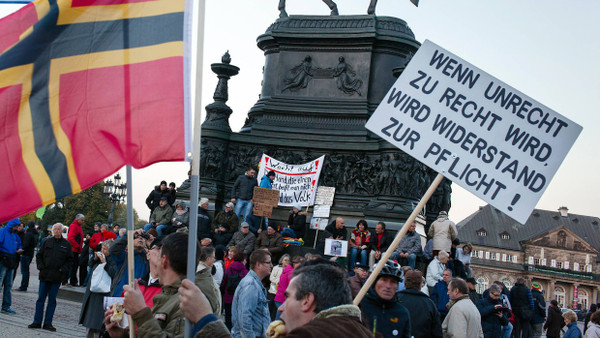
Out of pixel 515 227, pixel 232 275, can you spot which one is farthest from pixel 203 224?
pixel 515 227

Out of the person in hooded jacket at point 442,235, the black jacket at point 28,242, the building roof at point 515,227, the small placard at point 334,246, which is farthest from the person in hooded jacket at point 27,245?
the building roof at point 515,227

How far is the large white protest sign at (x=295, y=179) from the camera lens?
2084cm

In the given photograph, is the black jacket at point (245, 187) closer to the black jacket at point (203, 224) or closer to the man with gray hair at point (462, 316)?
the black jacket at point (203, 224)

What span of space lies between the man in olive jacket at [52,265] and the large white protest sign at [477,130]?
871cm

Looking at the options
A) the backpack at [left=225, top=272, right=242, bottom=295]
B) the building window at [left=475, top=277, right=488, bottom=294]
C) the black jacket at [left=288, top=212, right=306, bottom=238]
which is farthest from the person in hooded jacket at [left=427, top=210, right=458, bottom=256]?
the building window at [left=475, top=277, right=488, bottom=294]

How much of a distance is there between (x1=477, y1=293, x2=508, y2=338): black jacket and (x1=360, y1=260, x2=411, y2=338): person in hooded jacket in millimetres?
5741

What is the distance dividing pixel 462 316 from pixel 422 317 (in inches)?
51.3

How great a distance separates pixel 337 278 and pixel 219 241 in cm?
1476

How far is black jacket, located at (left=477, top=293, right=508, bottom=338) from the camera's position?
40.4 feet

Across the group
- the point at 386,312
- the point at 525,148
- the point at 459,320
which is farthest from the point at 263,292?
the point at 525,148

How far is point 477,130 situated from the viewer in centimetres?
560

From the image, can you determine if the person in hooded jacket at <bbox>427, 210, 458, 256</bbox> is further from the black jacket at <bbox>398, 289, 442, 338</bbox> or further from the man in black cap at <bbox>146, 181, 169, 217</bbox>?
the black jacket at <bbox>398, 289, 442, 338</bbox>

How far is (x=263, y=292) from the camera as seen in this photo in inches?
304

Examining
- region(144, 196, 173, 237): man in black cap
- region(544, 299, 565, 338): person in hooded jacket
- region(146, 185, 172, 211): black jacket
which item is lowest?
region(544, 299, 565, 338): person in hooded jacket
